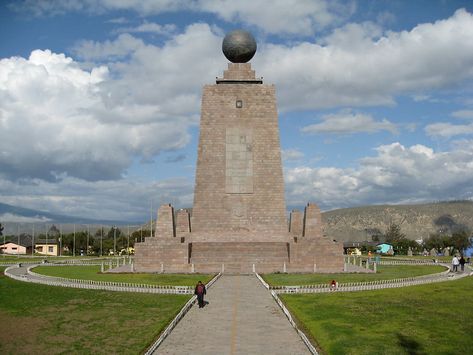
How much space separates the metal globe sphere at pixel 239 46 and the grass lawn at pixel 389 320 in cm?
2307

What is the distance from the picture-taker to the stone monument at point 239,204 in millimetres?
38031

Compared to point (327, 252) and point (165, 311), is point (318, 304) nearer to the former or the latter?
point (165, 311)

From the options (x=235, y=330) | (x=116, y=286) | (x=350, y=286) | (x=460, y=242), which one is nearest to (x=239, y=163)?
(x=350, y=286)

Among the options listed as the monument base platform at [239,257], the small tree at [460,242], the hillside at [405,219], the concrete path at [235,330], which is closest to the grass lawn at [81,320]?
the concrete path at [235,330]

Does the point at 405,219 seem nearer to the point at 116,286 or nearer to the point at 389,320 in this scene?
the point at 116,286

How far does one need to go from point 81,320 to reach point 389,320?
10155 mm

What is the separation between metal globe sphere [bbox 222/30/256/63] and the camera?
1706 inches

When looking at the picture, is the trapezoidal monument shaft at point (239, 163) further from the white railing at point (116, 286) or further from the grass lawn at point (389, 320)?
the grass lawn at point (389, 320)

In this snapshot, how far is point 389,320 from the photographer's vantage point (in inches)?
744

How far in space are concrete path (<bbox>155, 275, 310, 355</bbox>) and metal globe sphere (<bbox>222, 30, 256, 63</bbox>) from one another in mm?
23766

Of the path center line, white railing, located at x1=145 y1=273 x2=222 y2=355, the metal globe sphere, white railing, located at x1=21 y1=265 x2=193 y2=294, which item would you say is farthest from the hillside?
white railing, located at x1=145 y1=273 x2=222 y2=355

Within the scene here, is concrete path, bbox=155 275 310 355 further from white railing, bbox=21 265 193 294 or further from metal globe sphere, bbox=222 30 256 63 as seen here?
metal globe sphere, bbox=222 30 256 63

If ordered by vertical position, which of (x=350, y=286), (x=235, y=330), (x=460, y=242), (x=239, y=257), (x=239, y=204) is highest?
(x=239, y=204)

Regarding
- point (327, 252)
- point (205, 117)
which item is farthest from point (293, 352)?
point (205, 117)
